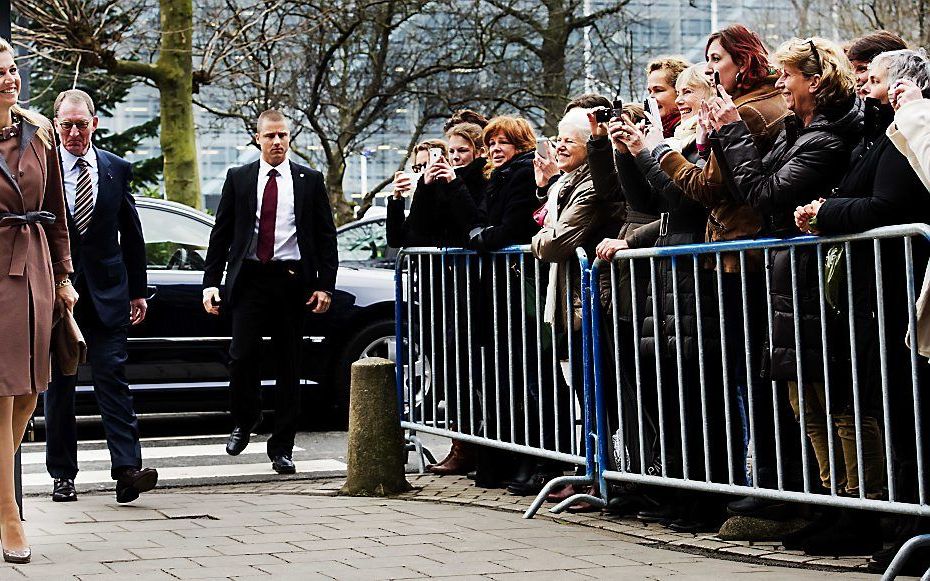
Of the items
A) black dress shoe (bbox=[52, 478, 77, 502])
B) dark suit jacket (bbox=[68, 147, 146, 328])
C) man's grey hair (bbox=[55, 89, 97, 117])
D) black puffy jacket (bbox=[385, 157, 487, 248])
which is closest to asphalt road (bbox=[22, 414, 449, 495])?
black dress shoe (bbox=[52, 478, 77, 502])

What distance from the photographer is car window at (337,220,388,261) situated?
13.3 m

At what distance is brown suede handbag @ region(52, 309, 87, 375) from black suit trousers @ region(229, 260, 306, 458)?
267cm

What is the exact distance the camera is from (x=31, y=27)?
18609mm

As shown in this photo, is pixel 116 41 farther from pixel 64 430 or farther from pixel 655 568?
pixel 655 568

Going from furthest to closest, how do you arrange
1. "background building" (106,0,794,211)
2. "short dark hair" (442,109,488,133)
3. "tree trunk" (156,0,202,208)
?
"background building" (106,0,794,211) < "tree trunk" (156,0,202,208) < "short dark hair" (442,109,488,133)

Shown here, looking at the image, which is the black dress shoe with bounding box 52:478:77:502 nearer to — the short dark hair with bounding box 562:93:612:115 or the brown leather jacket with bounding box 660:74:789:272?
the short dark hair with bounding box 562:93:612:115

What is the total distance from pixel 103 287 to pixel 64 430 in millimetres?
774

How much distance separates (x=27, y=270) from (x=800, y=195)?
308 centimetres

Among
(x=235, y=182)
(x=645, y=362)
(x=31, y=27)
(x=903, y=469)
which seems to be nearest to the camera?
(x=903, y=469)

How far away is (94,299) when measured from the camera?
25.3 feet

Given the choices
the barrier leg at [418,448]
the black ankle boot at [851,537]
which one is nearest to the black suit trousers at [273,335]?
the barrier leg at [418,448]

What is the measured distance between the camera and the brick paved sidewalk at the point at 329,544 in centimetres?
546

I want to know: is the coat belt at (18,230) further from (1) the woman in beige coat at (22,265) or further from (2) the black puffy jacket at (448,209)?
(2) the black puffy jacket at (448,209)

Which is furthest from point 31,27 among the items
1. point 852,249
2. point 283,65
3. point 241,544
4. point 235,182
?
point 852,249
